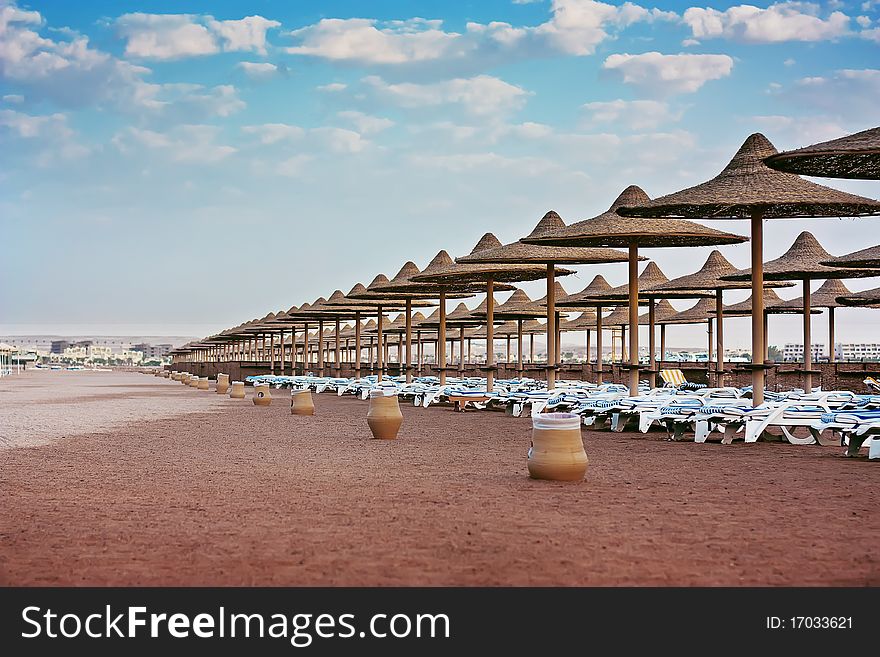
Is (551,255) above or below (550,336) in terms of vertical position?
above

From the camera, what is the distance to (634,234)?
46.8 feet

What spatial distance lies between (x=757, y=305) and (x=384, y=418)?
4.38 meters

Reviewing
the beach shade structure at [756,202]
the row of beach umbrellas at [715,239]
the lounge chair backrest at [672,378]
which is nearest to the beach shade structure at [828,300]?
the row of beach umbrellas at [715,239]

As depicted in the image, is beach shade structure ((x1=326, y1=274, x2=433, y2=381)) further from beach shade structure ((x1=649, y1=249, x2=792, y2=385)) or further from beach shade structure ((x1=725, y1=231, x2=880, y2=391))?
beach shade structure ((x1=725, y1=231, x2=880, y2=391))

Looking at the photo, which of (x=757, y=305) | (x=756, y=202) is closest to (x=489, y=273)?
Result: (x=757, y=305)

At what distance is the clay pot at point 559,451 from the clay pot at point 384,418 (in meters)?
4.41

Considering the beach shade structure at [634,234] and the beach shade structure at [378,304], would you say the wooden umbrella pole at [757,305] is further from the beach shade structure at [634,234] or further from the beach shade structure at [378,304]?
the beach shade structure at [378,304]

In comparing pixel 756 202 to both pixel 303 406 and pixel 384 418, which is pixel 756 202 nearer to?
pixel 384 418

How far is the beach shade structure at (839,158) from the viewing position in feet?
30.7
